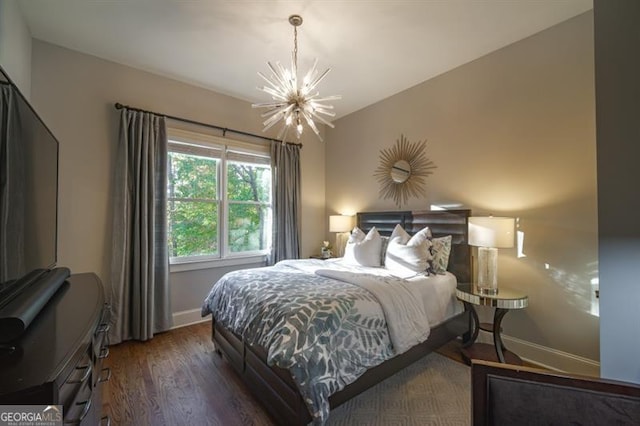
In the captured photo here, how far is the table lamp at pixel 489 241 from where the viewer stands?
229 cm

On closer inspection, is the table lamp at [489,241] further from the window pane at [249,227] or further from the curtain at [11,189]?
the curtain at [11,189]

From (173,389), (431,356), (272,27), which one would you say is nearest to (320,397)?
(173,389)

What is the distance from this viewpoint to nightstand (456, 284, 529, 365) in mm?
2150

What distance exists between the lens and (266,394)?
1.80 m

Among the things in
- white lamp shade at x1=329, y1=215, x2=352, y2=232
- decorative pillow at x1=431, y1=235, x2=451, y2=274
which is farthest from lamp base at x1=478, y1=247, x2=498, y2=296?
white lamp shade at x1=329, y1=215, x2=352, y2=232

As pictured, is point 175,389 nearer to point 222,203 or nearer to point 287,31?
point 222,203

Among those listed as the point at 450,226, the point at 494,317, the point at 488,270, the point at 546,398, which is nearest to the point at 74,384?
the point at 546,398

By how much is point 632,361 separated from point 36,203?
286 cm

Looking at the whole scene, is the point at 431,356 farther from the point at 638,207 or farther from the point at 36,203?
the point at 36,203

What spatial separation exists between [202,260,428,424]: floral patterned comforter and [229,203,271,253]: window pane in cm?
165

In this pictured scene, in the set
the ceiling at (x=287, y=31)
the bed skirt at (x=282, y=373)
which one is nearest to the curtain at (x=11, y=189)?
the bed skirt at (x=282, y=373)

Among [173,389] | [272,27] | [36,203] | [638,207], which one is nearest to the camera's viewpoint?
[638,207]

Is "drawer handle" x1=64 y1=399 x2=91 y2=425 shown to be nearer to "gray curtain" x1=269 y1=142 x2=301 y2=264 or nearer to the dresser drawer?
the dresser drawer

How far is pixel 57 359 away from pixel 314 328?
1159mm
